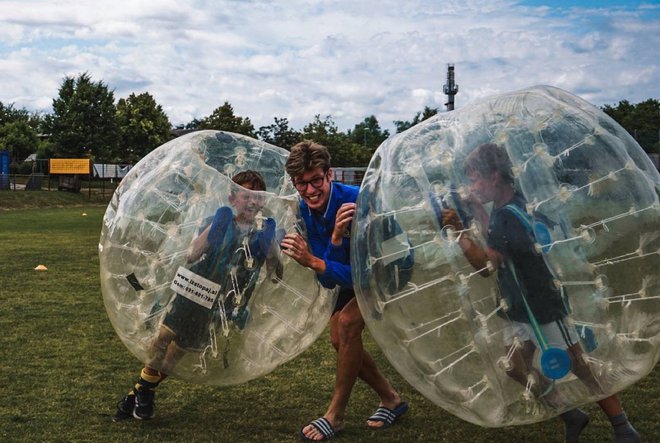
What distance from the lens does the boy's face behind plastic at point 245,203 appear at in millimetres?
4539

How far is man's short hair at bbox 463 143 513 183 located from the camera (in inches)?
146

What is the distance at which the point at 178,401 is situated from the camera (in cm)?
554

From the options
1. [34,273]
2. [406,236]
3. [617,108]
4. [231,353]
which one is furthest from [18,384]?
[617,108]

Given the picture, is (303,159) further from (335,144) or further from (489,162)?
(335,144)

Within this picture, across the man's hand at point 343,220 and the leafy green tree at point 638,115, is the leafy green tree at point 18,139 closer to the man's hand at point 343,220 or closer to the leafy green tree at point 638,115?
the leafy green tree at point 638,115

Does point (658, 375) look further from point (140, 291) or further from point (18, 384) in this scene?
point (18, 384)

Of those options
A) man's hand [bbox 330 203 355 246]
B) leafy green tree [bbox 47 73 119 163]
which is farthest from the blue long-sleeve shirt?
leafy green tree [bbox 47 73 119 163]

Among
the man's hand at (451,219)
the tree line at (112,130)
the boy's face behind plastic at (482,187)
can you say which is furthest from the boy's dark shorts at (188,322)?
the tree line at (112,130)

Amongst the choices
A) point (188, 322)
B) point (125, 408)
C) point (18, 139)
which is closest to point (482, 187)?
point (188, 322)

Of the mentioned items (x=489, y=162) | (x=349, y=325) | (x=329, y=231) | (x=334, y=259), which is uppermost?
(x=489, y=162)

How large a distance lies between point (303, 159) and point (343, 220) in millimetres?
409

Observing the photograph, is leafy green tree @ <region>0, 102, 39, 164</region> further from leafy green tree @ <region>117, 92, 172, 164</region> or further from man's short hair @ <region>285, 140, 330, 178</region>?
man's short hair @ <region>285, 140, 330, 178</region>

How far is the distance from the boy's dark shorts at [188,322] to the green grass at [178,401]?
63 centimetres

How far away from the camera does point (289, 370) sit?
6.41 m
